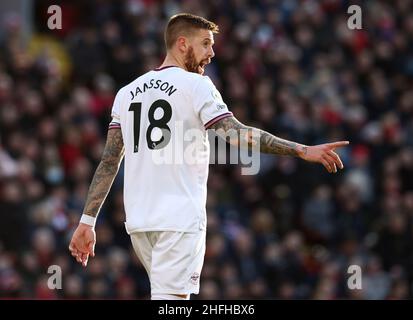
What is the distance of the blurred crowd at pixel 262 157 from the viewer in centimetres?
1455

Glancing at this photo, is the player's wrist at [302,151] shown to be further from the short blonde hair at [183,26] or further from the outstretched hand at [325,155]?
the short blonde hair at [183,26]

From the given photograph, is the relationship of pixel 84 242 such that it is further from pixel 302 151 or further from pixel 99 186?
pixel 302 151

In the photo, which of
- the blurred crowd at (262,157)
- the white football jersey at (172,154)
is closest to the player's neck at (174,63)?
the white football jersey at (172,154)

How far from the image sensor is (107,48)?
1764 cm

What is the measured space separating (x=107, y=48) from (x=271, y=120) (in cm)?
287

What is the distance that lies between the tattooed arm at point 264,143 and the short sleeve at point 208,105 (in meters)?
0.04

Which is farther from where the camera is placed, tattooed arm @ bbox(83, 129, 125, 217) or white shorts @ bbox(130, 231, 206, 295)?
tattooed arm @ bbox(83, 129, 125, 217)

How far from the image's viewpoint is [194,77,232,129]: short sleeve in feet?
23.1

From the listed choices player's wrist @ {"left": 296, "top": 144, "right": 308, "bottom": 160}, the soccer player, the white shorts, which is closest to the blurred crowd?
the soccer player

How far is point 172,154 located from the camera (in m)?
7.10

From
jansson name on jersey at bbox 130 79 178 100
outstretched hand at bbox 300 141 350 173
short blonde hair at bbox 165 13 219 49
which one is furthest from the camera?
short blonde hair at bbox 165 13 219 49

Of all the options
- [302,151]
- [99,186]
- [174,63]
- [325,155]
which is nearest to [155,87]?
[174,63]

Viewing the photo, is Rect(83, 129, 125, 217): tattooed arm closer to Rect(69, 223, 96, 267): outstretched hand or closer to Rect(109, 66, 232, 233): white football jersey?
Rect(69, 223, 96, 267): outstretched hand

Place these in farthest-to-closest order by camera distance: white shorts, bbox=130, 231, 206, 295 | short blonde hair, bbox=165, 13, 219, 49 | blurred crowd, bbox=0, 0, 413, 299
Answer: blurred crowd, bbox=0, 0, 413, 299, short blonde hair, bbox=165, 13, 219, 49, white shorts, bbox=130, 231, 206, 295
